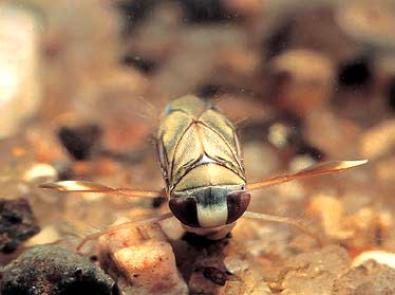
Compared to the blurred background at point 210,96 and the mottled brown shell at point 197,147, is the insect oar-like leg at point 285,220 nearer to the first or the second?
the blurred background at point 210,96

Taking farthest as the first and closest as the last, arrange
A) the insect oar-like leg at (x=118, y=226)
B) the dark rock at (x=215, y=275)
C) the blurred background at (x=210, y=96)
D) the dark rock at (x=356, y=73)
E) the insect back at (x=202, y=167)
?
the dark rock at (x=356, y=73) → the blurred background at (x=210, y=96) → the insect oar-like leg at (x=118, y=226) → the dark rock at (x=215, y=275) → the insect back at (x=202, y=167)

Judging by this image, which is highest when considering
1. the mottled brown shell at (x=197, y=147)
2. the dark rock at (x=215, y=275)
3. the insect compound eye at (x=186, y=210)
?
the mottled brown shell at (x=197, y=147)

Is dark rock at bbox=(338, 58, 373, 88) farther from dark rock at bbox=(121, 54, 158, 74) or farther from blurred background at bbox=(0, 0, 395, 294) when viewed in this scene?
dark rock at bbox=(121, 54, 158, 74)

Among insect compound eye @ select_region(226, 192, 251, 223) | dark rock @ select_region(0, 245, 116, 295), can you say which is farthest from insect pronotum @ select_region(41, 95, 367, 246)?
dark rock @ select_region(0, 245, 116, 295)

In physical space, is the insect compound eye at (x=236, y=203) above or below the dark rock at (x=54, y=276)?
above

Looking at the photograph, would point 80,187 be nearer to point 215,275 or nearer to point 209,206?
point 209,206

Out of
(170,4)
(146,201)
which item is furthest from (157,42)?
(146,201)

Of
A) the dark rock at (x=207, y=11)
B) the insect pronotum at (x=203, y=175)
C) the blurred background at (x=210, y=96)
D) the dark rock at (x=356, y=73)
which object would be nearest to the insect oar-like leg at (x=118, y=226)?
the insect pronotum at (x=203, y=175)
